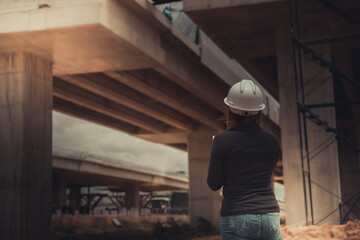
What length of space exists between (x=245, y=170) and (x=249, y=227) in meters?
0.35

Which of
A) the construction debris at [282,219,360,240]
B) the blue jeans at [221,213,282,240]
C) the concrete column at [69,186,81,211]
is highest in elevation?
the concrete column at [69,186,81,211]

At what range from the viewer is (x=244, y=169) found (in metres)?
3.12

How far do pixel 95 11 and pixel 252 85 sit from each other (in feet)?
39.2

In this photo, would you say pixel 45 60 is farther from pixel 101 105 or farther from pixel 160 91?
pixel 101 105

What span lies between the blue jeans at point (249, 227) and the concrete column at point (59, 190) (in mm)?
52543

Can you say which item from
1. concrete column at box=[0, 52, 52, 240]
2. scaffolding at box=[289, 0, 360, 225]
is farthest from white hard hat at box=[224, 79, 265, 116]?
concrete column at box=[0, 52, 52, 240]

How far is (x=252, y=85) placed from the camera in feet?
10.5

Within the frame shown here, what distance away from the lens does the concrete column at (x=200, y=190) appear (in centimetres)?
3562

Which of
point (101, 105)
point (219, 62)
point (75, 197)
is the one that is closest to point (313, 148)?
point (219, 62)

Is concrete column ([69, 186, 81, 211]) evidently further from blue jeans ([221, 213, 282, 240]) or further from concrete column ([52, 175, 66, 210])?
blue jeans ([221, 213, 282, 240])

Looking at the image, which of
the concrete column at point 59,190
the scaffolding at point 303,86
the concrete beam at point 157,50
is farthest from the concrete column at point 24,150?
the concrete column at point 59,190

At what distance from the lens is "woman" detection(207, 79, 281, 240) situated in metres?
2.98

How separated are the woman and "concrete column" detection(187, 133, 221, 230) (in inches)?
1281

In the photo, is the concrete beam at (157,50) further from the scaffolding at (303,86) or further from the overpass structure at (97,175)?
the overpass structure at (97,175)
